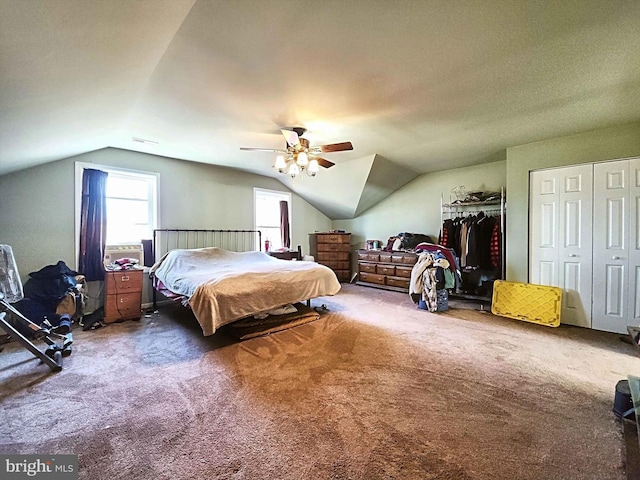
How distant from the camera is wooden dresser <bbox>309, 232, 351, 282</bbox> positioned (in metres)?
6.98

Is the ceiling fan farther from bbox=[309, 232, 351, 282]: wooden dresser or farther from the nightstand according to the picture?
bbox=[309, 232, 351, 282]: wooden dresser

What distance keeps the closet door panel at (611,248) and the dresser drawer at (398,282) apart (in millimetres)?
2734

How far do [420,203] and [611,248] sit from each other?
3.13 m

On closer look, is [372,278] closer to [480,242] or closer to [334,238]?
[334,238]

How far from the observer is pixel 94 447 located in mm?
1566

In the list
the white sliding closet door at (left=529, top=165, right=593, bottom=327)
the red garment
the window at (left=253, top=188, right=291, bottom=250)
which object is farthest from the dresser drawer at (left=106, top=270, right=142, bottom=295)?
the white sliding closet door at (left=529, top=165, right=593, bottom=327)

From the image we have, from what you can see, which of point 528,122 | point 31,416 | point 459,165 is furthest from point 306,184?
point 31,416

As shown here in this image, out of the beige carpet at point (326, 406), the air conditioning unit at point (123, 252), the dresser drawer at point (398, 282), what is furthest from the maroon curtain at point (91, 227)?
the dresser drawer at point (398, 282)

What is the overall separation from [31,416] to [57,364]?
31.2 inches

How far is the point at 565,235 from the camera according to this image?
3.82m

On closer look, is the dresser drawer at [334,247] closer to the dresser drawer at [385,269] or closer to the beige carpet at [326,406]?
the dresser drawer at [385,269]

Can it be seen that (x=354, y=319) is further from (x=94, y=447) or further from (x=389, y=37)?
(x=389, y=37)

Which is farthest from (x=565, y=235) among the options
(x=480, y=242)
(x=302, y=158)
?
(x=302, y=158)

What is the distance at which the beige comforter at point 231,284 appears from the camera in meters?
2.90
